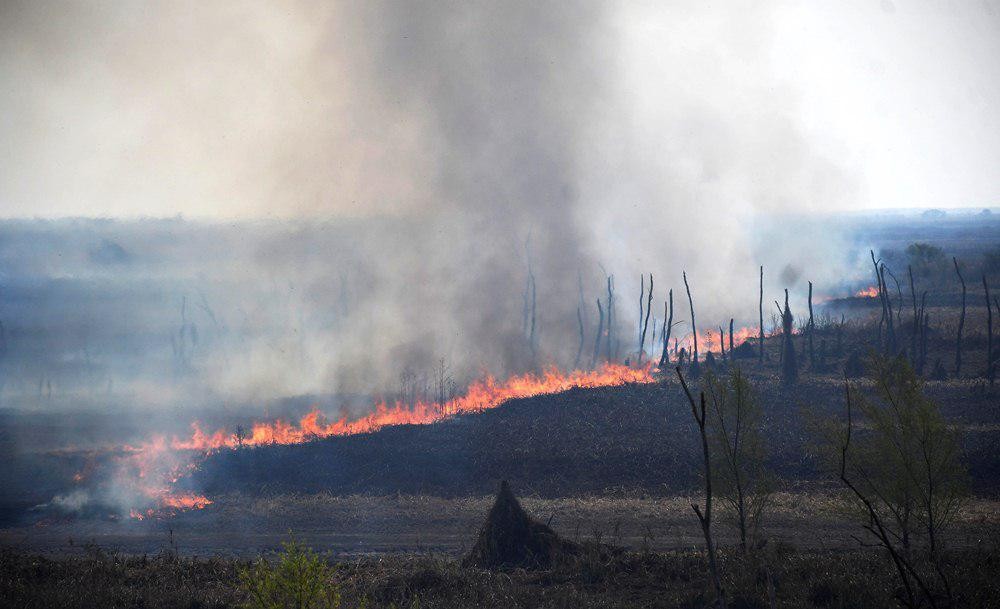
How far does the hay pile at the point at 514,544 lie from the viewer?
2541 cm

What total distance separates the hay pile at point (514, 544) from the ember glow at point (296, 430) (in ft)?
65.7

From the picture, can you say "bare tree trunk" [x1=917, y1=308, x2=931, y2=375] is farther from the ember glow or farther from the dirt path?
the dirt path

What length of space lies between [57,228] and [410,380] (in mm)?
78936

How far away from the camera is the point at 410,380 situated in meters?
74.5

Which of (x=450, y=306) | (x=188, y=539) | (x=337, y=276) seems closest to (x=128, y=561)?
(x=188, y=539)

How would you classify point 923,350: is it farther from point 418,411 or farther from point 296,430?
point 296,430

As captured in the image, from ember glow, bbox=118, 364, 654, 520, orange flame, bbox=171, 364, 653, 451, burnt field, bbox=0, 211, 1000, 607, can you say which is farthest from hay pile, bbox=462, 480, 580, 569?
orange flame, bbox=171, 364, 653, 451

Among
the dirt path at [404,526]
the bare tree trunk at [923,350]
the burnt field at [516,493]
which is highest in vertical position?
the bare tree trunk at [923,350]

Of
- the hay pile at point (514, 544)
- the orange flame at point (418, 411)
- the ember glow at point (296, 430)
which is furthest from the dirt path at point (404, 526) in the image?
the orange flame at point (418, 411)

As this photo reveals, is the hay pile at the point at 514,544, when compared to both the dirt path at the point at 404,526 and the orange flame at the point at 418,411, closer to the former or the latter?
the dirt path at the point at 404,526

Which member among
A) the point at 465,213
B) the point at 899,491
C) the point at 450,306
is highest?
the point at 465,213

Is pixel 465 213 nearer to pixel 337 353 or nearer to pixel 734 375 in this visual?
pixel 337 353

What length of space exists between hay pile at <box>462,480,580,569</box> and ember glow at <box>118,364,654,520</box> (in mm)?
20039

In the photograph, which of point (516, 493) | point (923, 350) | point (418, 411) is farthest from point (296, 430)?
point (923, 350)
